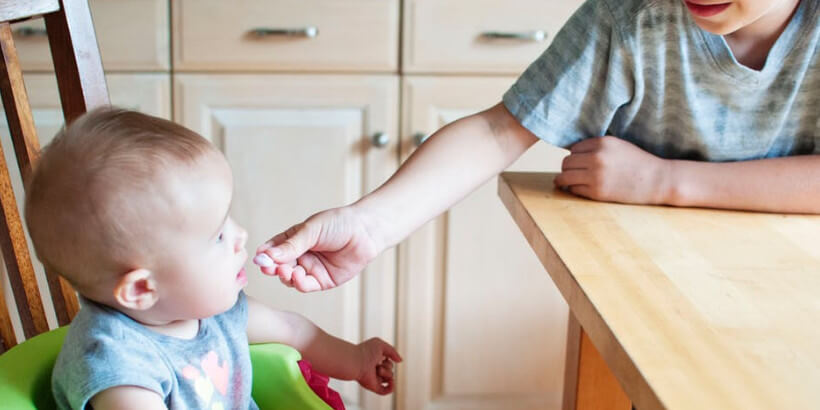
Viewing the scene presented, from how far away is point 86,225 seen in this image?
0.70m

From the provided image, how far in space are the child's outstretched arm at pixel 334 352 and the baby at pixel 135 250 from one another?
0.15 meters

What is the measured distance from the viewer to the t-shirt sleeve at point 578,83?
897mm

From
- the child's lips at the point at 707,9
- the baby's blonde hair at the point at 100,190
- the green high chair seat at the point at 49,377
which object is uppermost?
the child's lips at the point at 707,9

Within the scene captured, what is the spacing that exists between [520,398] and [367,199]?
1087mm

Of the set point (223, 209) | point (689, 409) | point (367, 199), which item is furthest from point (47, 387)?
point (689, 409)

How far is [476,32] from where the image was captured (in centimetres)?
162

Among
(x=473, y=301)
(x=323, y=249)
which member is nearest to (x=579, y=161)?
(x=323, y=249)

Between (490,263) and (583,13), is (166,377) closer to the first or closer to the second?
(583,13)

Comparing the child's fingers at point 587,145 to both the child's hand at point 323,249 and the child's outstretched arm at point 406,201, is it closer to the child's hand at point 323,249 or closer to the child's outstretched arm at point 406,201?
the child's outstretched arm at point 406,201

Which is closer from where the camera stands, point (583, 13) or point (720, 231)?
point (720, 231)

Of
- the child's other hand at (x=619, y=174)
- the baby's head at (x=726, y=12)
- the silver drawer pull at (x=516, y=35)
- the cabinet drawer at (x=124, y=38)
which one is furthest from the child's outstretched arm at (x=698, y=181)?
the cabinet drawer at (x=124, y=38)

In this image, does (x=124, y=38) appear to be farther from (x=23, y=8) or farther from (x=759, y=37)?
(x=759, y=37)

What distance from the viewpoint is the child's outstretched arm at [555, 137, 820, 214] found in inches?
33.7

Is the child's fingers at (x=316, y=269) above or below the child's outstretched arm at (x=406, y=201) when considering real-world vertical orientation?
below
